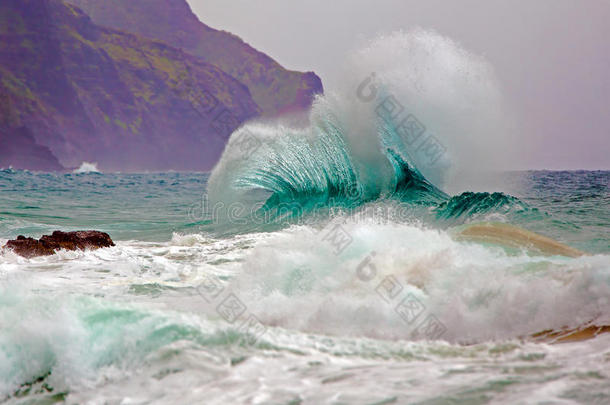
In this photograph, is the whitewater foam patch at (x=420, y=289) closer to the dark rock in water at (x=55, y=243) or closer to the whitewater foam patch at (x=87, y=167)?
the dark rock in water at (x=55, y=243)

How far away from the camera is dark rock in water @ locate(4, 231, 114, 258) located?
7906 mm

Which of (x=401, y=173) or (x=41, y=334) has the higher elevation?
(x=401, y=173)

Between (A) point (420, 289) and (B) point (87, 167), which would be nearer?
(A) point (420, 289)

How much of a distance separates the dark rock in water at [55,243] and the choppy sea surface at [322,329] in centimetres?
160

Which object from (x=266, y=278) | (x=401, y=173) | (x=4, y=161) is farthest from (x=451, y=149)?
(x=4, y=161)

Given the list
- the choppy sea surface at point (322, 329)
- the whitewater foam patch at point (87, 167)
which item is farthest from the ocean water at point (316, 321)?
the whitewater foam patch at point (87, 167)

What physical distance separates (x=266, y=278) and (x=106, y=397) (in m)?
2.20

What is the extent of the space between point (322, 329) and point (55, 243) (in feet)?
19.3

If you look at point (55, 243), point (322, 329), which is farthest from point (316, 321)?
point (55, 243)

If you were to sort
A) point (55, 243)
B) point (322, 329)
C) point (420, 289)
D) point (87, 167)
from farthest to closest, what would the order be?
Result: point (87, 167) < point (55, 243) < point (420, 289) < point (322, 329)

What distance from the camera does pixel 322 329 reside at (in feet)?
13.0

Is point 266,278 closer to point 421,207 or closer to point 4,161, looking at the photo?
Result: point 421,207

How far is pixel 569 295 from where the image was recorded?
4.12m

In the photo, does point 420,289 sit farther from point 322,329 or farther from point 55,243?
point 55,243
